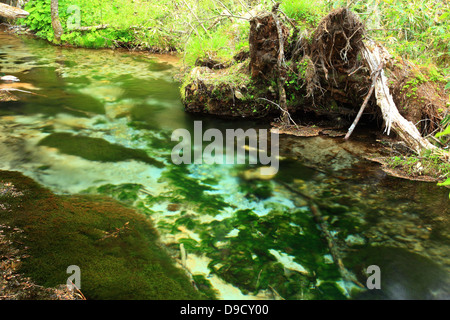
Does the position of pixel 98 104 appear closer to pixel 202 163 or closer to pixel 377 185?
pixel 202 163

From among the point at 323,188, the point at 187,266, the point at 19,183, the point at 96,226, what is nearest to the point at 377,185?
the point at 323,188

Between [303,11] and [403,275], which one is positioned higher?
[303,11]

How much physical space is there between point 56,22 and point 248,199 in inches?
494

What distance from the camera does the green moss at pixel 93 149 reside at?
4922 millimetres

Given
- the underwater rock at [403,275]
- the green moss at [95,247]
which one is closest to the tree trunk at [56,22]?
the green moss at [95,247]

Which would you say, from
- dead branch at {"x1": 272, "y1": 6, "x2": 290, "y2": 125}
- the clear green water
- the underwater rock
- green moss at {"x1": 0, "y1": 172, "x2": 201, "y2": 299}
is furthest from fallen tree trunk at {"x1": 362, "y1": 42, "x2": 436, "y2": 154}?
green moss at {"x1": 0, "y1": 172, "x2": 201, "y2": 299}

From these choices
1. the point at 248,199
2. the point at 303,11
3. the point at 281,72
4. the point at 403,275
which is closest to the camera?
the point at 403,275

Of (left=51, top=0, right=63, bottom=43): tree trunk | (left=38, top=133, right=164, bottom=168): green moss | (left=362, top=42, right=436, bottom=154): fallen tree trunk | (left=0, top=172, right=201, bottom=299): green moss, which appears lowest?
(left=0, top=172, right=201, bottom=299): green moss

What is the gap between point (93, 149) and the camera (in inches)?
202

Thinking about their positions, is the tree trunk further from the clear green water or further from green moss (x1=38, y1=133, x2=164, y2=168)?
green moss (x1=38, y1=133, x2=164, y2=168)

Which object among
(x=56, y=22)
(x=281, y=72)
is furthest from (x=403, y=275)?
(x=56, y=22)

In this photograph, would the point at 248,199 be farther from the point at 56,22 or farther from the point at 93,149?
the point at 56,22

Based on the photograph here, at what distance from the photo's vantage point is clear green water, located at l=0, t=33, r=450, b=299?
2.88 metres

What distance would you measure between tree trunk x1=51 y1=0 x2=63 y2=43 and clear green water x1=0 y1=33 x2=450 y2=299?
7.20 m
